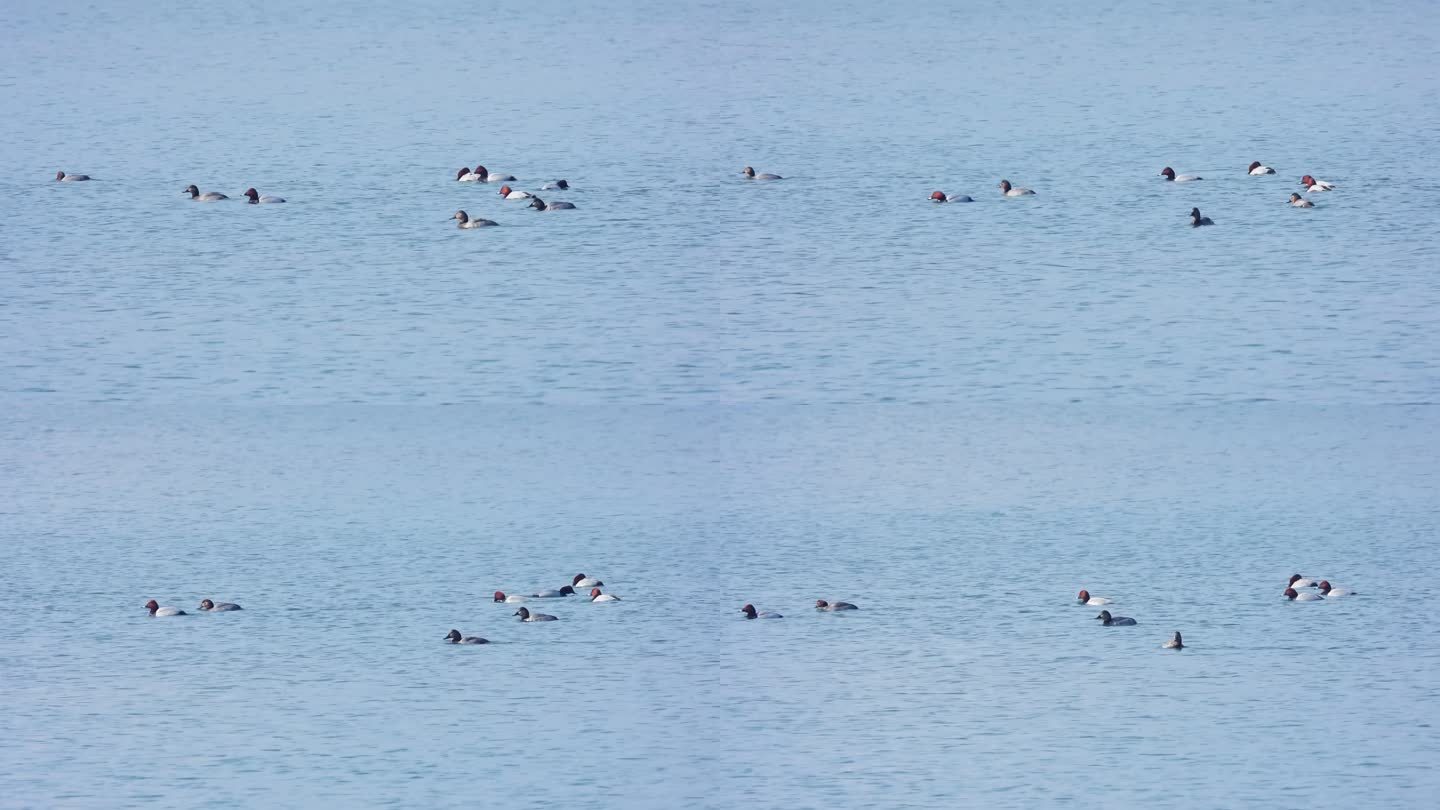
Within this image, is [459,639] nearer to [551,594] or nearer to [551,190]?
[551,594]

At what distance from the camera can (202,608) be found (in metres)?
21.5

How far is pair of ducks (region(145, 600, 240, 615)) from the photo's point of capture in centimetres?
2131

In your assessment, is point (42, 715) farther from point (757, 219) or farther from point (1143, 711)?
point (757, 219)

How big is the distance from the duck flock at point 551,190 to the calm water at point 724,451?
0.89ft

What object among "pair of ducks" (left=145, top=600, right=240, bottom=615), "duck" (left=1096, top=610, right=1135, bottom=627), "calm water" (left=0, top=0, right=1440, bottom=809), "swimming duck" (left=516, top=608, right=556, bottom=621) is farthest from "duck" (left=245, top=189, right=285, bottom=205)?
"duck" (left=1096, top=610, right=1135, bottom=627)

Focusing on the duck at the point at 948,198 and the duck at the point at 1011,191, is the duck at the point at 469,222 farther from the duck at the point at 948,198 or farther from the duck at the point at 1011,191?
the duck at the point at 1011,191

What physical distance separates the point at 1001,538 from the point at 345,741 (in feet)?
24.0

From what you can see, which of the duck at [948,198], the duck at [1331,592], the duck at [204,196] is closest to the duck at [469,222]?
the duck at [204,196]

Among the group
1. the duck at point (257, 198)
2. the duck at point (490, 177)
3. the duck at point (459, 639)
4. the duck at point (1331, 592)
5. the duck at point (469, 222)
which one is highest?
the duck at point (490, 177)

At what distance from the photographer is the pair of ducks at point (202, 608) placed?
2131cm

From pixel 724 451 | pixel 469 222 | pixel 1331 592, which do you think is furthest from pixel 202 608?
pixel 469 222

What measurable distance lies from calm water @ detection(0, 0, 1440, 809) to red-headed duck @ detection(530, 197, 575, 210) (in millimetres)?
288

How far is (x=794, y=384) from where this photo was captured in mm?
28578

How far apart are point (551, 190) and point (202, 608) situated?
1746 cm
